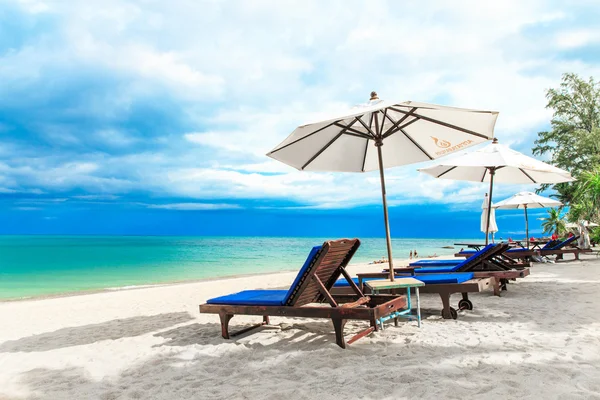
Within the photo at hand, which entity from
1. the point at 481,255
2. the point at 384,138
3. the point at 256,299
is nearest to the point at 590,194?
the point at 481,255

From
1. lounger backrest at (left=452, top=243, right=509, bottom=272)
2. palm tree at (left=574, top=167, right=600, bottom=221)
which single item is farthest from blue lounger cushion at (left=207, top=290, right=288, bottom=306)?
palm tree at (left=574, top=167, right=600, bottom=221)

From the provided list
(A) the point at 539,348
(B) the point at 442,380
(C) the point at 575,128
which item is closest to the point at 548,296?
(A) the point at 539,348

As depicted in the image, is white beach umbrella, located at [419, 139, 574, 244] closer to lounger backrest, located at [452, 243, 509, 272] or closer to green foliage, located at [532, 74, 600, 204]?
lounger backrest, located at [452, 243, 509, 272]

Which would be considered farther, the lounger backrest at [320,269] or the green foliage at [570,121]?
the green foliage at [570,121]

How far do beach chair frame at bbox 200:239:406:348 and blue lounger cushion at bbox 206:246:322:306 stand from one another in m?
0.03

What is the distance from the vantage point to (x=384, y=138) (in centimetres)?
565

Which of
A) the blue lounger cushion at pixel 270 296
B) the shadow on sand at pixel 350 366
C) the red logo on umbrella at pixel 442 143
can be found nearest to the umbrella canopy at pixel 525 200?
the shadow on sand at pixel 350 366

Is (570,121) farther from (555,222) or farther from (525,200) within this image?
(525,200)

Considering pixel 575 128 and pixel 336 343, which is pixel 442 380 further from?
pixel 575 128

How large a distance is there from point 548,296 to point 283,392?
18.8 feet

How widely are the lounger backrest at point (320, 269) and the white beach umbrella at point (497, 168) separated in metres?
3.47

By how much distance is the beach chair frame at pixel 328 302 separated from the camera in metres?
3.99

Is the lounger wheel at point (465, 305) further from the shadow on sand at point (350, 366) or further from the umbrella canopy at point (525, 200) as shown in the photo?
the umbrella canopy at point (525, 200)

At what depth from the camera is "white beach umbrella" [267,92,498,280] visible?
5066 mm
